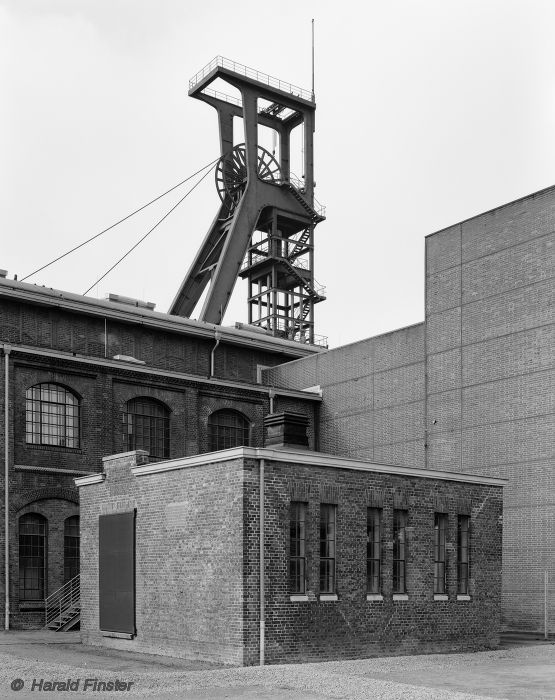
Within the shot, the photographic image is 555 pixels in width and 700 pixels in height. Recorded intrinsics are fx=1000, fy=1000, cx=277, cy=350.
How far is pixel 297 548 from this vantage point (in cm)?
2095

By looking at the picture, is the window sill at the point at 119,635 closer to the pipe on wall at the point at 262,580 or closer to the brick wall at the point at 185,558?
the brick wall at the point at 185,558

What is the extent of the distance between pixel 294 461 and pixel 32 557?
12.3 m

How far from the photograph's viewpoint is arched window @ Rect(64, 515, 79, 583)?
3041cm

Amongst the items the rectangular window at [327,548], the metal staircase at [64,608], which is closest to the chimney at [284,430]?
the rectangular window at [327,548]

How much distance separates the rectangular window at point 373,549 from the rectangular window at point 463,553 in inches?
103

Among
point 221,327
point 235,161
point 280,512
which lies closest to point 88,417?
point 221,327

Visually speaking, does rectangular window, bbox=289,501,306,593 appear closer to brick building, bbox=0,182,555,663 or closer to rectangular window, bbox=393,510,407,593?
brick building, bbox=0,182,555,663

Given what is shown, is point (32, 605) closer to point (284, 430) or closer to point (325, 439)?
point (284, 430)

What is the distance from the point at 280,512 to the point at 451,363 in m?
13.3

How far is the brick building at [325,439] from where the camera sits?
21.0 meters

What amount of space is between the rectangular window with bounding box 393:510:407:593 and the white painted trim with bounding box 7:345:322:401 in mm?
13183

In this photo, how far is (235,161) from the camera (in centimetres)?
5191

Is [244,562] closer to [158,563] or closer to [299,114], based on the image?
[158,563]

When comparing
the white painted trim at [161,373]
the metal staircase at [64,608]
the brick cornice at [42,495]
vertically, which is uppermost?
the white painted trim at [161,373]
